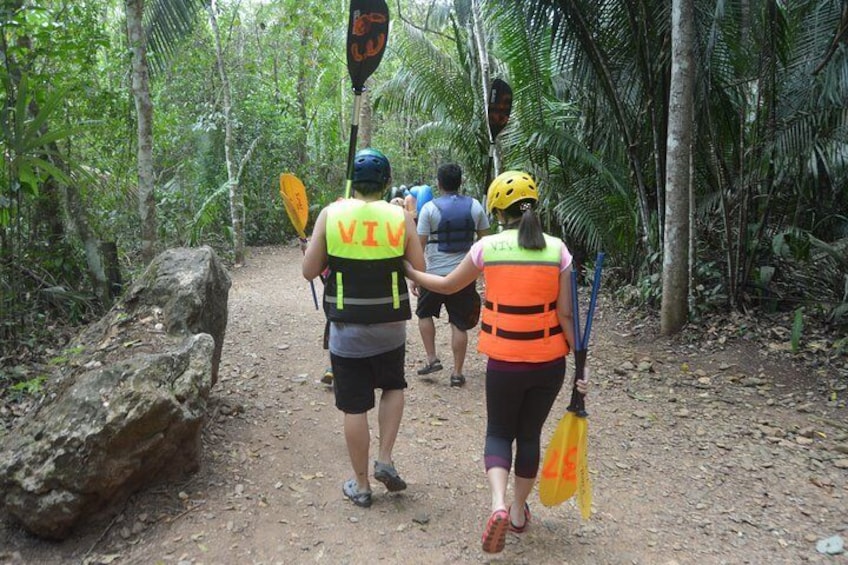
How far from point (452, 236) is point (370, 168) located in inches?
80.8

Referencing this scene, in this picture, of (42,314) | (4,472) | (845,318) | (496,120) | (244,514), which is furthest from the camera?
(496,120)

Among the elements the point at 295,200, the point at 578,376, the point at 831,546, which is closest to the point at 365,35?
the point at 295,200

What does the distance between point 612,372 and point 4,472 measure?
487 centimetres

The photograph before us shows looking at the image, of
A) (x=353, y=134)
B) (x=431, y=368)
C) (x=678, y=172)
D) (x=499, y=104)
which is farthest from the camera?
(x=499, y=104)

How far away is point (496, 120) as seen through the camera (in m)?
8.11

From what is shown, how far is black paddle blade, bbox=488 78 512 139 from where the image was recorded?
25.9 feet

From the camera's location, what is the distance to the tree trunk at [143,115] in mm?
6379

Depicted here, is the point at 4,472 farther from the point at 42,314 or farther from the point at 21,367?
the point at 42,314

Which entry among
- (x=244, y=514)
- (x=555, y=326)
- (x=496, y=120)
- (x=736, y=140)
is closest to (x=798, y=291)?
(x=736, y=140)

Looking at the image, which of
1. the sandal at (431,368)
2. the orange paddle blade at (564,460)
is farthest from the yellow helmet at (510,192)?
the sandal at (431,368)

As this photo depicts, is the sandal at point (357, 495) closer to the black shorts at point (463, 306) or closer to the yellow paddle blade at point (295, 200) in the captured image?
the black shorts at point (463, 306)

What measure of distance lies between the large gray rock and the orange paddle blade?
193 centimetres

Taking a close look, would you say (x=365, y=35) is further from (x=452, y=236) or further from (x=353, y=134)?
(x=452, y=236)

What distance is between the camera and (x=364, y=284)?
3.09 metres
